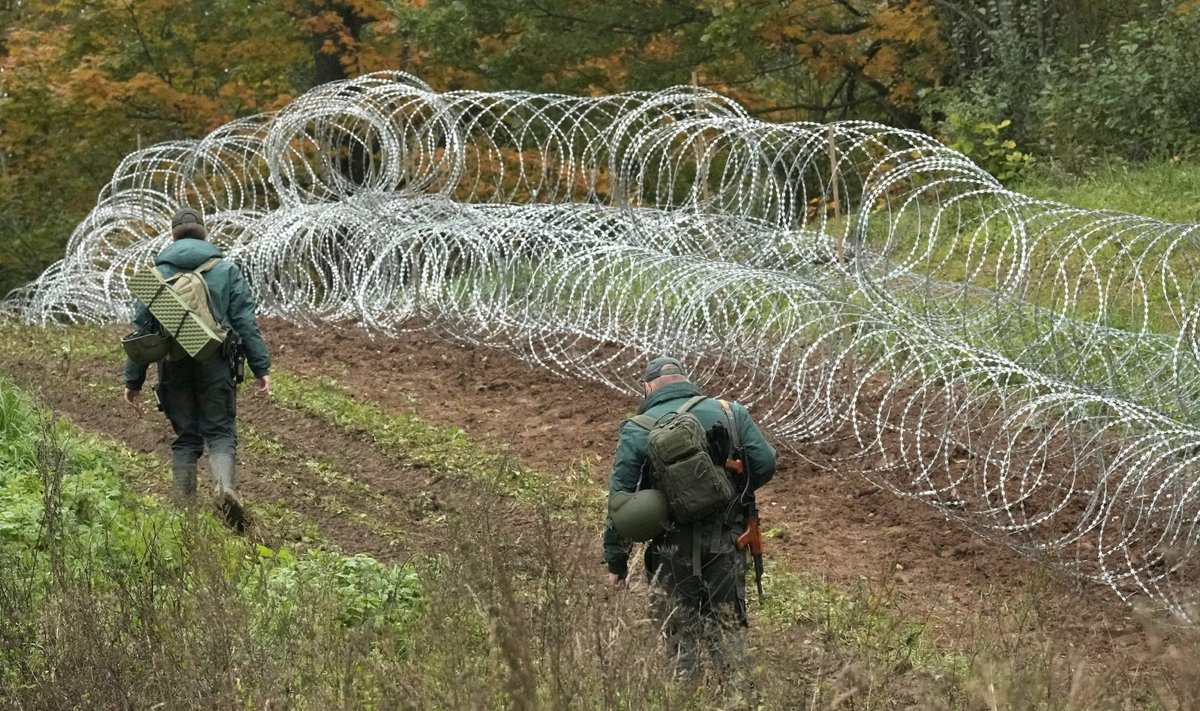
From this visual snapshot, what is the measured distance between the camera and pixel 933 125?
→ 21484mm

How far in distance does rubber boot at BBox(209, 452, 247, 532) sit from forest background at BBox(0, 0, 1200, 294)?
12.6 metres

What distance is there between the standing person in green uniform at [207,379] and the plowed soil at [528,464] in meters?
0.52

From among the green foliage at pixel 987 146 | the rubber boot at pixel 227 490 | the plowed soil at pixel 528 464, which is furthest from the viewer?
the green foliage at pixel 987 146

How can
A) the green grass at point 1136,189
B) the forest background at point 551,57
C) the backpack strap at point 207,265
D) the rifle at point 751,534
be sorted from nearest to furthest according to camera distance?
1. the rifle at point 751,534
2. the backpack strap at point 207,265
3. the green grass at point 1136,189
4. the forest background at point 551,57

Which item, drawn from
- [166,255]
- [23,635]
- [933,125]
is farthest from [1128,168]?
[23,635]

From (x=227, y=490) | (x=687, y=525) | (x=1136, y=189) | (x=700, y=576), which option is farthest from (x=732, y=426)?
(x=1136, y=189)

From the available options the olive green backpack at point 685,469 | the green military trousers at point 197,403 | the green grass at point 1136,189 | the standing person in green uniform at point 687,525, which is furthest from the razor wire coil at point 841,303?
the green military trousers at point 197,403

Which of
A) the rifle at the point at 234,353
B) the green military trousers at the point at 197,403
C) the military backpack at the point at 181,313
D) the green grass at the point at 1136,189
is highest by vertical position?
the military backpack at the point at 181,313

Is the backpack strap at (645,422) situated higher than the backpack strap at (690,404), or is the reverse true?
the backpack strap at (690,404)

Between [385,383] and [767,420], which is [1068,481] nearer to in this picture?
[767,420]

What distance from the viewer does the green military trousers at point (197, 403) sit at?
875 cm

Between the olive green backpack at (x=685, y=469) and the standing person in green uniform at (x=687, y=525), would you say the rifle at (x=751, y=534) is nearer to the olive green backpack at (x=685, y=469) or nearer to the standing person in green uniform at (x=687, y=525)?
the standing person in green uniform at (x=687, y=525)

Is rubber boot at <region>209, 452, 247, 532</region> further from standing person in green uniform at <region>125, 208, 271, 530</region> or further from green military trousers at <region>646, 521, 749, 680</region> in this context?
green military trousers at <region>646, 521, 749, 680</region>

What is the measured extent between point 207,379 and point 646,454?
3.54 meters
